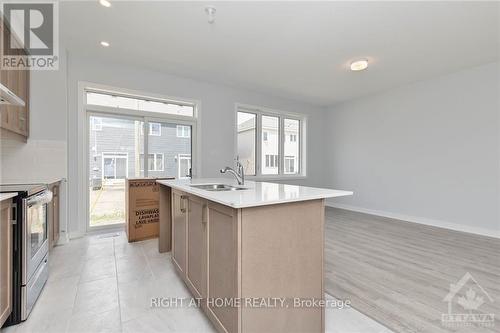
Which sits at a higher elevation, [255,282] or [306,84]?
[306,84]

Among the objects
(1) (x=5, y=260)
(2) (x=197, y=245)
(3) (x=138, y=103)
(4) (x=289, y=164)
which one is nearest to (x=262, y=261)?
(2) (x=197, y=245)

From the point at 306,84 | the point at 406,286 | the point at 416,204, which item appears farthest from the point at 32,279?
the point at 416,204

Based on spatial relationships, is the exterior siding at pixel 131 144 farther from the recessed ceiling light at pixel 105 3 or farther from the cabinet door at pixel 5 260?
the cabinet door at pixel 5 260

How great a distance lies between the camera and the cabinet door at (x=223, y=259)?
125 cm

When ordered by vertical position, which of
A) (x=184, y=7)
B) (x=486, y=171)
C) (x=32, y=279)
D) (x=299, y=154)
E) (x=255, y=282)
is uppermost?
(x=184, y=7)

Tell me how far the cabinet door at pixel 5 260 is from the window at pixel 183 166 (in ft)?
9.20

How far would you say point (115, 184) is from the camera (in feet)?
12.3

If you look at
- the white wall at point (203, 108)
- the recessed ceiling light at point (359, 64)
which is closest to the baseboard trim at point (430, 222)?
the white wall at point (203, 108)

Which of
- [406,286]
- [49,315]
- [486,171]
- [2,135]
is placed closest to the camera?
[49,315]

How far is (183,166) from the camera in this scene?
434 centimetres

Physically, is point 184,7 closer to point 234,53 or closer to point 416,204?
point 234,53

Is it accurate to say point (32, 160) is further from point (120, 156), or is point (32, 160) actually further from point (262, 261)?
point (262, 261)

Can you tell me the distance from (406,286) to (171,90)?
4325mm

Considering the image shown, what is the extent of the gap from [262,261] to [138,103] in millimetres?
3692
